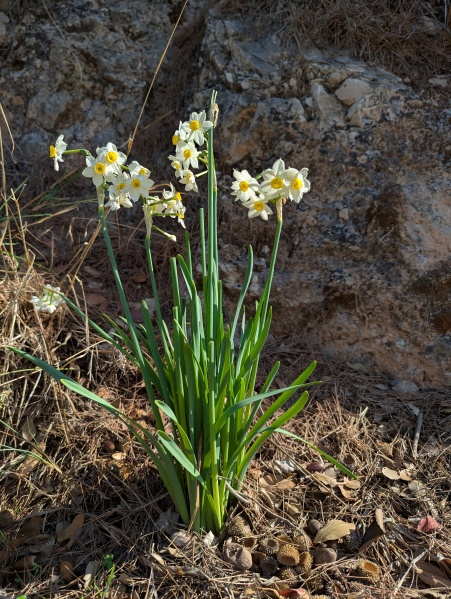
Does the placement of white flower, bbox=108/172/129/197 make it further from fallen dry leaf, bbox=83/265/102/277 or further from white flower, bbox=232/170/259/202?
fallen dry leaf, bbox=83/265/102/277

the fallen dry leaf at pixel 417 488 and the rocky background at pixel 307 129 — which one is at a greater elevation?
the rocky background at pixel 307 129

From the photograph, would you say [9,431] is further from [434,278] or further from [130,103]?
[130,103]

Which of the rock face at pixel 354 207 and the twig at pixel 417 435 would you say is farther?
the rock face at pixel 354 207

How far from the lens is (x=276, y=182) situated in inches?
57.1

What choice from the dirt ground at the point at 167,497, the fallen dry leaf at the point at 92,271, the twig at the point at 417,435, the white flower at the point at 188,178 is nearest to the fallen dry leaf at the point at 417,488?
the dirt ground at the point at 167,497

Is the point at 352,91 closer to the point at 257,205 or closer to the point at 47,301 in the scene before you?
the point at 257,205

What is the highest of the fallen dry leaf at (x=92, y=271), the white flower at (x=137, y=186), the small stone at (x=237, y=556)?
the white flower at (x=137, y=186)

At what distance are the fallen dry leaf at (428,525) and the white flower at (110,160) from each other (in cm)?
134

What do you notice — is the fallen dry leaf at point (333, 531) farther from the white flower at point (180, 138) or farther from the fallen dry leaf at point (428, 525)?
the white flower at point (180, 138)

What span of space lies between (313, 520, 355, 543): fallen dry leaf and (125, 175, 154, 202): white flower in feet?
3.54

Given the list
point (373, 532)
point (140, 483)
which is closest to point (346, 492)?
point (373, 532)

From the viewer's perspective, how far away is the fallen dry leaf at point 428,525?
1788mm

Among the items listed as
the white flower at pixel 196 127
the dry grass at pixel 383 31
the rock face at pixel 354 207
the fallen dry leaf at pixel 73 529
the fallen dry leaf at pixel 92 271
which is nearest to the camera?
the white flower at pixel 196 127

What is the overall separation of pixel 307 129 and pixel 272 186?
1.33 metres
